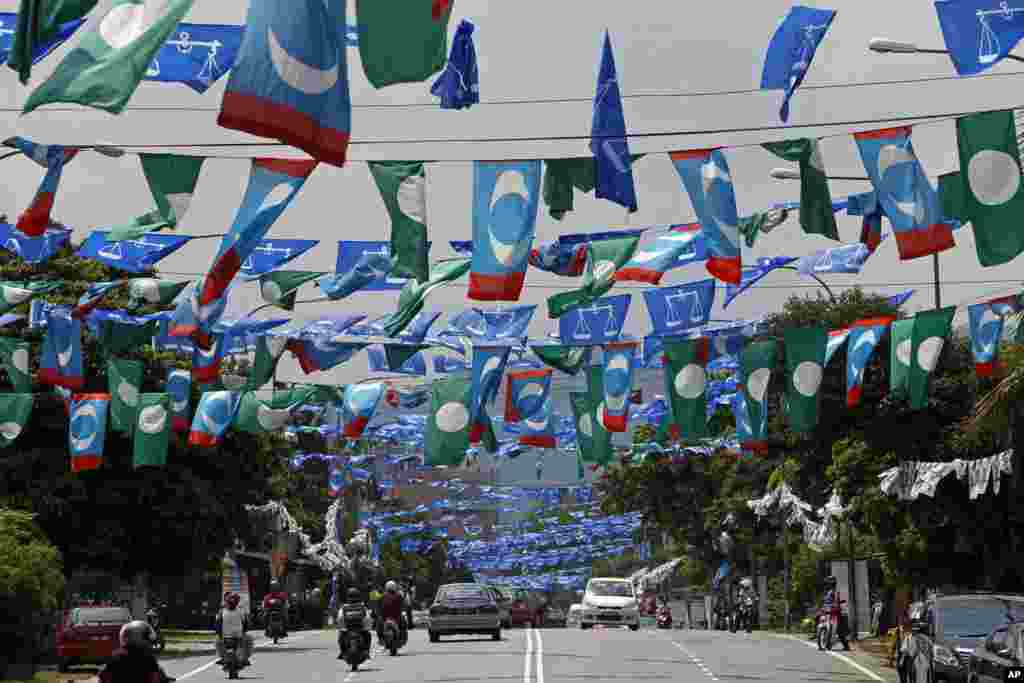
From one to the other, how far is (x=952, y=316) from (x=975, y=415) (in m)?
3.64

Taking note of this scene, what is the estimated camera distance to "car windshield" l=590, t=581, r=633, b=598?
59.2 m

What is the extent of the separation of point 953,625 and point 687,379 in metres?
9.34

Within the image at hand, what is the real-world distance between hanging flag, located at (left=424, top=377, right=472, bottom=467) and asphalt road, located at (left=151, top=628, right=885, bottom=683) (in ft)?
12.9

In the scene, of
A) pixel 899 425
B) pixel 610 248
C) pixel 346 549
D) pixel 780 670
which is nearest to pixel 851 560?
pixel 899 425

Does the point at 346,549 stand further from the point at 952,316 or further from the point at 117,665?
the point at 117,665

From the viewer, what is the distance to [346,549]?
90312mm

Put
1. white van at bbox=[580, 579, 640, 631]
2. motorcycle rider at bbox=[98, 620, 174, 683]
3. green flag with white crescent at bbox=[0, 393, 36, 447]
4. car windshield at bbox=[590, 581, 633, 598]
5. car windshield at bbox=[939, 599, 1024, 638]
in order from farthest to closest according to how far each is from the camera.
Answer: car windshield at bbox=[590, 581, 633, 598] < white van at bbox=[580, 579, 640, 631] < green flag with white crescent at bbox=[0, 393, 36, 447] < car windshield at bbox=[939, 599, 1024, 638] < motorcycle rider at bbox=[98, 620, 174, 683]

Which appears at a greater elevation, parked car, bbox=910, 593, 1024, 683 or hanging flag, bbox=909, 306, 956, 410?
hanging flag, bbox=909, 306, 956, 410

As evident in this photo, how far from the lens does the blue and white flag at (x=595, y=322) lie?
106 feet

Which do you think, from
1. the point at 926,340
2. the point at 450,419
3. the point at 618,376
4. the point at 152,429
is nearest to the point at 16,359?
the point at 152,429

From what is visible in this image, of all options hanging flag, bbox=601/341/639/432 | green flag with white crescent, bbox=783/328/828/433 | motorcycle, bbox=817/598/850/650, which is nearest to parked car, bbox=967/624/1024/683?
green flag with white crescent, bbox=783/328/828/433

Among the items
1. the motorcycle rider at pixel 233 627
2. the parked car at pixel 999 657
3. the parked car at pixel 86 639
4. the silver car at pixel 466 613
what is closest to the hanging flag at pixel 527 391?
the motorcycle rider at pixel 233 627

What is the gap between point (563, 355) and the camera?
3406 centimetres

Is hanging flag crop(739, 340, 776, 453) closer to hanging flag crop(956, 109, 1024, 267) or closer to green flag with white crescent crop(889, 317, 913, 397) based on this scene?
green flag with white crescent crop(889, 317, 913, 397)
